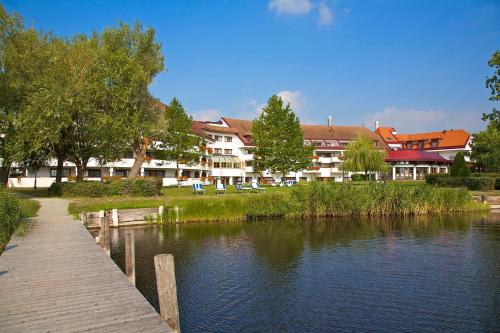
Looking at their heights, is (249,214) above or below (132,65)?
below

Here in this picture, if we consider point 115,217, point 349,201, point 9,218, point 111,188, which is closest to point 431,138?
point 349,201

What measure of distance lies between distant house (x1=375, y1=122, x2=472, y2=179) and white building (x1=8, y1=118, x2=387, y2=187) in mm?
5745

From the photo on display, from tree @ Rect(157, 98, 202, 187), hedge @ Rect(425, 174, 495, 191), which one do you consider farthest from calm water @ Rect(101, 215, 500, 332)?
tree @ Rect(157, 98, 202, 187)

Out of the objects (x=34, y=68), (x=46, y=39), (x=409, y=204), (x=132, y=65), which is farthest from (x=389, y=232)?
(x=46, y=39)

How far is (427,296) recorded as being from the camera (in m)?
11.8

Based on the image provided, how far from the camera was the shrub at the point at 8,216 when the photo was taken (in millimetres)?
14719

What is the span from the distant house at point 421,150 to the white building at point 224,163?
5745 mm

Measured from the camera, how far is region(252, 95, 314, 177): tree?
53094 mm

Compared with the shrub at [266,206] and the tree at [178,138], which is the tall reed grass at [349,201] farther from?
the tree at [178,138]

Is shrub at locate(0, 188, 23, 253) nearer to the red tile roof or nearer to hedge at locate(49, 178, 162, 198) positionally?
hedge at locate(49, 178, 162, 198)

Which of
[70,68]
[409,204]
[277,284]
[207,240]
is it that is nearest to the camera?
[277,284]

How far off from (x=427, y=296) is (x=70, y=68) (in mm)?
31632

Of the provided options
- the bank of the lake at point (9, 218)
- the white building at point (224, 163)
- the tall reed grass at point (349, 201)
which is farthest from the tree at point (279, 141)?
the bank of the lake at point (9, 218)

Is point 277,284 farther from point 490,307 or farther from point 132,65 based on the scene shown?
point 132,65
